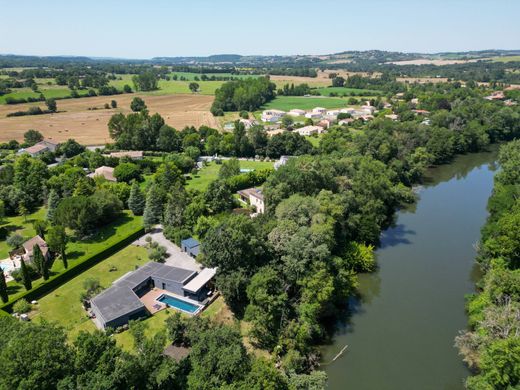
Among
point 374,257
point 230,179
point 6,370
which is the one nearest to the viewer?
point 6,370

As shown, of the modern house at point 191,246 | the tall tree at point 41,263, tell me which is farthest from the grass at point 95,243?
the modern house at point 191,246

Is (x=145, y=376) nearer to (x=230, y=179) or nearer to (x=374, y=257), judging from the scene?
(x=374, y=257)

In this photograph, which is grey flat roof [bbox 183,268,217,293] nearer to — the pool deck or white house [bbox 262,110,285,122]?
the pool deck

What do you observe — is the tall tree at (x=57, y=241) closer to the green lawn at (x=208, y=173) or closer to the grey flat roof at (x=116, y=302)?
the grey flat roof at (x=116, y=302)

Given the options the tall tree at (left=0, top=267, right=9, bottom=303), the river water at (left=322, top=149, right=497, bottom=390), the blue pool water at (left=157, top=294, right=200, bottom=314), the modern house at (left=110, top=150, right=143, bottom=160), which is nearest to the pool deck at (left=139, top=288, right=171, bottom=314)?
the blue pool water at (left=157, top=294, right=200, bottom=314)

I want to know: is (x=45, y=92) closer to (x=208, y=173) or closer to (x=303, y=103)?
(x=303, y=103)

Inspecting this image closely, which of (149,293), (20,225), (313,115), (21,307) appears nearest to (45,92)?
(313,115)

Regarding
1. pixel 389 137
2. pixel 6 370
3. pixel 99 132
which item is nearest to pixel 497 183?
pixel 389 137
